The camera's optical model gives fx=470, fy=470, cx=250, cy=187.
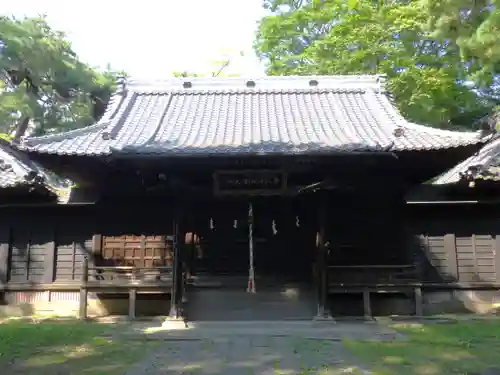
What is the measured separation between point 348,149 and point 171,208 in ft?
16.6

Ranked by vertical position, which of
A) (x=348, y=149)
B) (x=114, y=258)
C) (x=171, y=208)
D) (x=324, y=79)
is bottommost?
(x=114, y=258)

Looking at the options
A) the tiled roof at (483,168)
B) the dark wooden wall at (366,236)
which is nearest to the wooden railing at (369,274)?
the dark wooden wall at (366,236)

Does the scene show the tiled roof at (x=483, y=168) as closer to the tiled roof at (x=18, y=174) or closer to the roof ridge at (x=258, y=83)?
the roof ridge at (x=258, y=83)

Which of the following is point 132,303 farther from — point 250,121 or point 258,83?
point 258,83

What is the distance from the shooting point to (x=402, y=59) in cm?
2053

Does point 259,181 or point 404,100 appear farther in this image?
point 404,100

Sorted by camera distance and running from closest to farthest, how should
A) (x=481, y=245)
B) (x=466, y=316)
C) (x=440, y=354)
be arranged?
(x=440, y=354), (x=466, y=316), (x=481, y=245)

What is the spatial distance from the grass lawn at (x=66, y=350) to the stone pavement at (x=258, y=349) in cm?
43

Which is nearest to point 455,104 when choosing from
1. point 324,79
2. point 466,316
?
point 324,79

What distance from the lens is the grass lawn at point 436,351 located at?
6426mm

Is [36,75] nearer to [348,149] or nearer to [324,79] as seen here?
[324,79]

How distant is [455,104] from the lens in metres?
21.5

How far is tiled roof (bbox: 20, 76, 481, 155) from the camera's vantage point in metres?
9.31

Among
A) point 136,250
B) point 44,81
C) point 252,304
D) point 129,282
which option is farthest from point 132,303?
point 44,81
